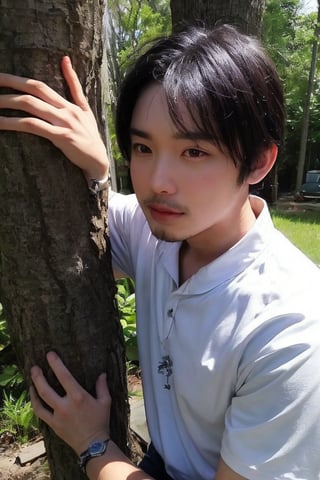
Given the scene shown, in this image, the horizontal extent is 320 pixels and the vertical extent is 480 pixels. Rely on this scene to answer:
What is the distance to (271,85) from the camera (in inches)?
48.3

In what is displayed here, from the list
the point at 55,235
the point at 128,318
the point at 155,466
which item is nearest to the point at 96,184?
the point at 55,235

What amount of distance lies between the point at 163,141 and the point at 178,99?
0.10 metres

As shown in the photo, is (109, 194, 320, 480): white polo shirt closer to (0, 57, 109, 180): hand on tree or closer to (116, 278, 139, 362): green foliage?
(0, 57, 109, 180): hand on tree

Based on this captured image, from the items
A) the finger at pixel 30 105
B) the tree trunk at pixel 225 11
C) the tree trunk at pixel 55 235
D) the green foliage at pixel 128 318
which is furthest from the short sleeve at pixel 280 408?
the tree trunk at pixel 225 11

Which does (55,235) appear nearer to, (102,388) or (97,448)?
(102,388)

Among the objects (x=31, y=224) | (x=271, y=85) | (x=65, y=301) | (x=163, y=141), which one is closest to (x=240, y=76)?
(x=271, y=85)

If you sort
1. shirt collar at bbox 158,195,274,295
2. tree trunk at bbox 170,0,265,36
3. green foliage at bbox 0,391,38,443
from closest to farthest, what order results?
shirt collar at bbox 158,195,274,295, green foliage at bbox 0,391,38,443, tree trunk at bbox 170,0,265,36

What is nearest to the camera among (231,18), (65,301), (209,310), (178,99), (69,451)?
(178,99)

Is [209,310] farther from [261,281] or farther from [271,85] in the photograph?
[271,85]

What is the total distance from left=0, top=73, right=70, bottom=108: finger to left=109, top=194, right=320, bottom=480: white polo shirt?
0.55 metres

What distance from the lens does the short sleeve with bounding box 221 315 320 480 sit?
1.03 m

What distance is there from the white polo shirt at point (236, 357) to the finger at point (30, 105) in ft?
1.72

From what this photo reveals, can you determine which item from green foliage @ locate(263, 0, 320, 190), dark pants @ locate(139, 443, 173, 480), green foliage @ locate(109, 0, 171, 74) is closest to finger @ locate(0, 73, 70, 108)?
dark pants @ locate(139, 443, 173, 480)

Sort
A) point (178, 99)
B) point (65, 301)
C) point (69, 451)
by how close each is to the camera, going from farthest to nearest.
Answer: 1. point (69, 451)
2. point (65, 301)
3. point (178, 99)
